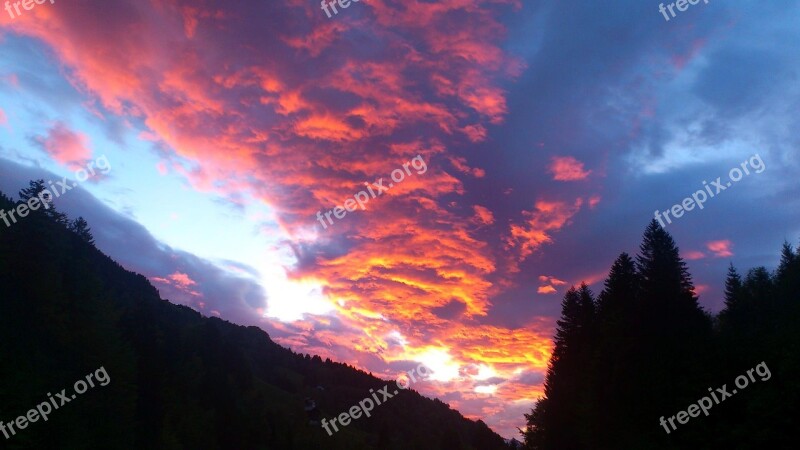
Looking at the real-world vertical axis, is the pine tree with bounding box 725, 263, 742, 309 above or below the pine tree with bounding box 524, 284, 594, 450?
above

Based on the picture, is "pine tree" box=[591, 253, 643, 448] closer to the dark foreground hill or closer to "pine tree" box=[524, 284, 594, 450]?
"pine tree" box=[524, 284, 594, 450]

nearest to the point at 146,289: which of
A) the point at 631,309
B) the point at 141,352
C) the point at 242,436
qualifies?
the point at 242,436

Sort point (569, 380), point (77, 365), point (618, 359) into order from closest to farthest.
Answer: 1. point (618, 359)
2. point (77, 365)
3. point (569, 380)

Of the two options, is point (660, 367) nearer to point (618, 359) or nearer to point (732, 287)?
point (618, 359)

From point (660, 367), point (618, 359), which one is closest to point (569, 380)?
point (618, 359)

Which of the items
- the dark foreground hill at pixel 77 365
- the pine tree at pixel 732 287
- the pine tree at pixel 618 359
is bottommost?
the dark foreground hill at pixel 77 365

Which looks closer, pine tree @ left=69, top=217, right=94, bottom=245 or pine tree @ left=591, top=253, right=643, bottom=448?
pine tree @ left=591, top=253, right=643, bottom=448

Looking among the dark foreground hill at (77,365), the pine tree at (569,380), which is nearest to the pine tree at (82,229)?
the dark foreground hill at (77,365)

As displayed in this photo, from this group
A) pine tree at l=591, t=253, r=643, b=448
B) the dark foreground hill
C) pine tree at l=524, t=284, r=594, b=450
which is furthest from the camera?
pine tree at l=524, t=284, r=594, b=450

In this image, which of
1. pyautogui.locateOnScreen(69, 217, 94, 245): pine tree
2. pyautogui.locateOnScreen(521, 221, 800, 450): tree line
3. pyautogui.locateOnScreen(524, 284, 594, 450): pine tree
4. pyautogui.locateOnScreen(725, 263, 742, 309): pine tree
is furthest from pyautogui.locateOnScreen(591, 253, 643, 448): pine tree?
pyautogui.locateOnScreen(69, 217, 94, 245): pine tree

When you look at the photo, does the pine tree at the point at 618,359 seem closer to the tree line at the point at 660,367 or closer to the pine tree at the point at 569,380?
the tree line at the point at 660,367

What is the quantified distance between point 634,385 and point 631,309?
8.94 meters

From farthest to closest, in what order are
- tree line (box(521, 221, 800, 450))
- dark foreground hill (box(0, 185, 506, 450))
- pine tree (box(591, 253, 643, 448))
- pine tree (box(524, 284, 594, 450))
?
pine tree (box(524, 284, 594, 450))
pine tree (box(591, 253, 643, 448))
dark foreground hill (box(0, 185, 506, 450))
tree line (box(521, 221, 800, 450))

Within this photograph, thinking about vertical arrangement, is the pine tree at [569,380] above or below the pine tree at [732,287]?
below
